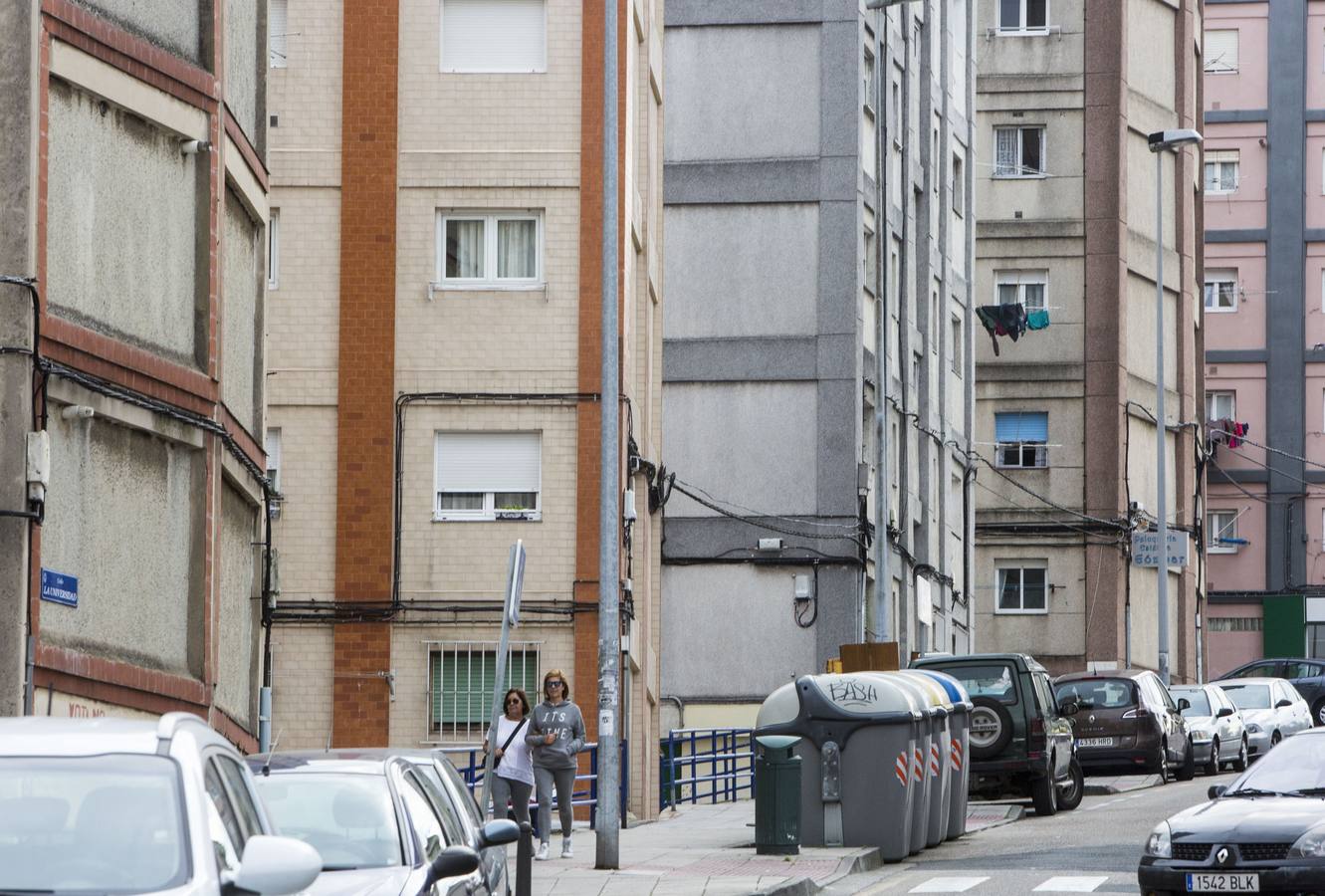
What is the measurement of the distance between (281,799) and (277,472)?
20.1m

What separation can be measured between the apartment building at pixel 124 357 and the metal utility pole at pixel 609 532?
3.34 meters

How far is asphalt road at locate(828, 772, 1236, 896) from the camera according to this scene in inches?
742

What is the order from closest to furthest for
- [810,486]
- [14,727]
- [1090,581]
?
[14,727] < [810,486] < [1090,581]

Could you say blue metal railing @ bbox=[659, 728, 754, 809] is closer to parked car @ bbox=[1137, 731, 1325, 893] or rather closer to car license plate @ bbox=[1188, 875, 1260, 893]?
parked car @ bbox=[1137, 731, 1325, 893]

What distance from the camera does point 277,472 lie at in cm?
3088

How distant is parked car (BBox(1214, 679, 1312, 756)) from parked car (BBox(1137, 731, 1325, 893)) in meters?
Answer: 26.9

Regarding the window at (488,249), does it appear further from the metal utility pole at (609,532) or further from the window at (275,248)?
the metal utility pole at (609,532)

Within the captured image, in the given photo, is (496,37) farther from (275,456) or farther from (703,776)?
(703,776)

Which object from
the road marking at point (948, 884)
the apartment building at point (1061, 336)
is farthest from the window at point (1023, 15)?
the road marking at point (948, 884)

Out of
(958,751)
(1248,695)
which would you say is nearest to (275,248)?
(958,751)

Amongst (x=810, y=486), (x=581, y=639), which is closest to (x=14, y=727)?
(x=581, y=639)

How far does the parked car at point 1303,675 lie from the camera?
5238cm

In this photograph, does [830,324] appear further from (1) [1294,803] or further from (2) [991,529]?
(1) [1294,803]

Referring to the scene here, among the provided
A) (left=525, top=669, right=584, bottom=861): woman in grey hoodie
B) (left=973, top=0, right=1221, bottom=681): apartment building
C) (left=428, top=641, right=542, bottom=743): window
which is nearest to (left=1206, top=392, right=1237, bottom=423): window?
(left=973, top=0, right=1221, bottom=681): apartment building
